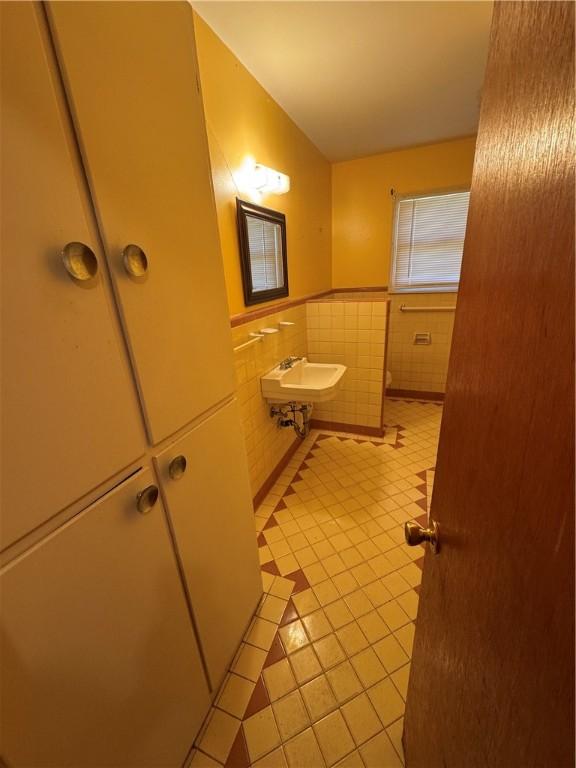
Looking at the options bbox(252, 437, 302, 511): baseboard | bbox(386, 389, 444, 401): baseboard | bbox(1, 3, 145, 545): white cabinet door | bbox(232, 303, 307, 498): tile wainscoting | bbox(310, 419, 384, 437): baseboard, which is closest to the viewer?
bbox(1, 3, 145, 545): white cabinet door

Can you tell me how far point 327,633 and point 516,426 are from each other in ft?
4.44

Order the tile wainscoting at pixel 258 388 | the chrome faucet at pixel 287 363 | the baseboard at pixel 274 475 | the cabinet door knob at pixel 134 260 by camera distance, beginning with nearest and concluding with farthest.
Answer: the cabinet door knob at pixel 134 260 → the tile wainscoting at pixel 258 388 → the baseboard at pixel 274 475 → the chrome faucet at pixel 287 363

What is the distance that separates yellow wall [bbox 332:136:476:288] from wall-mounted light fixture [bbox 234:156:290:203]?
1.54m

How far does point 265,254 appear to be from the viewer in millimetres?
1864

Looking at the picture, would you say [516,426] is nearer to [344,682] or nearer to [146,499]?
[146,499]

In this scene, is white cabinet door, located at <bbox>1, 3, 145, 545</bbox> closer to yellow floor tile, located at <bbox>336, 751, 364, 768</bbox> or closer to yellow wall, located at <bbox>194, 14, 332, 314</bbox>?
yellow wall, located at <bbox>194, 14, 332, 314</bbox>

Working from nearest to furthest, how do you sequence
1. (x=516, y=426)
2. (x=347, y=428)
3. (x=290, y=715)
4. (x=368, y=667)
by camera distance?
(x=516, y=426) < (x=290, y=715) < (x=368, y=667) < (x=347, y=428)

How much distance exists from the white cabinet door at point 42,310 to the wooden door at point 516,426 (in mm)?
642

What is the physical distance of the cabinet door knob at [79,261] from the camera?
0.48m

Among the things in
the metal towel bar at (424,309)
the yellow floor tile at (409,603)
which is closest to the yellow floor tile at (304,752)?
the yellow floor tile at (409,603)

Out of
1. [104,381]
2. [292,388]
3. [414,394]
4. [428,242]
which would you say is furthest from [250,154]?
[414,394]

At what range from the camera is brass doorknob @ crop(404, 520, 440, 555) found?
603 millimetres

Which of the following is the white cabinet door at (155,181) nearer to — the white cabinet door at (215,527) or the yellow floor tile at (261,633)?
the white cabinet door at (215,527)

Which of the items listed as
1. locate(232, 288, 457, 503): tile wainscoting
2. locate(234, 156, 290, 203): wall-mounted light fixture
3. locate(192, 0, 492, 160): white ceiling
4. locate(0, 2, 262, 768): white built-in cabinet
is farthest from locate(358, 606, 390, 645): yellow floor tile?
locate(192, 0, 492, 160): white ceiling
